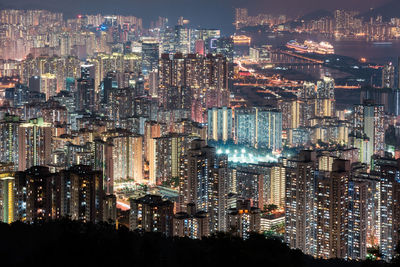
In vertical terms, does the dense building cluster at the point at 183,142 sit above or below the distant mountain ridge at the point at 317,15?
below

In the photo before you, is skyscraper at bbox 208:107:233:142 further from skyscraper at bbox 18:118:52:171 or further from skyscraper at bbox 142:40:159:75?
skyscraper at bbox 142:40:159:75

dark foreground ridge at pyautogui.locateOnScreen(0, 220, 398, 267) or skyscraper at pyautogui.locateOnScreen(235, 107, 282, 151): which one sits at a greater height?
skyscraper at pyautogui.locateOnScreen(235, 107, 282, 151)

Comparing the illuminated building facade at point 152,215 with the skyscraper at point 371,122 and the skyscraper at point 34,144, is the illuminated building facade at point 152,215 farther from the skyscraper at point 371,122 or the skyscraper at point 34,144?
the skyscraper at point 371,122

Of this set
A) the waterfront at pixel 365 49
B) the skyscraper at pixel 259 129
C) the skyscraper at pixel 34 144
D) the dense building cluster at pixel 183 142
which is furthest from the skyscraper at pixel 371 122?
the skyscraper at pixel 34 144

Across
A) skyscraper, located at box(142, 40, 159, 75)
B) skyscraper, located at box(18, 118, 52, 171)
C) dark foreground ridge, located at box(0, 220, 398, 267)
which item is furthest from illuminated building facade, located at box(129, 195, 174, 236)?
skyscraper, located at box(142, 40, 159, 75)

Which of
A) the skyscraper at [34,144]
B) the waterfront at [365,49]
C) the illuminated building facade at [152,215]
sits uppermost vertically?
the waterfront at [365,49]

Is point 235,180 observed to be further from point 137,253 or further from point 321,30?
point 321,30

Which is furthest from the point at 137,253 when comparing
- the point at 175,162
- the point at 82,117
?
the point at 82,117

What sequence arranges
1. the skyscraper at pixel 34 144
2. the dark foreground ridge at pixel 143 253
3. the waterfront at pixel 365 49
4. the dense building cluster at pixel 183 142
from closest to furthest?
the dark foreground ridge at pixel 143 253
the dense building cluster at pixel 183 142
the skyscraper at pixel 34 144
the waterfront at pixel 365 49

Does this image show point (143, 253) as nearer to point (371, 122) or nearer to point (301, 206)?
point (301, 206)

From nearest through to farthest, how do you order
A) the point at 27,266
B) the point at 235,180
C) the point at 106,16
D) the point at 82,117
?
1. the point at 27,266
2. the point at 235,180
3. the point at 82,117
4. the point at 106,16

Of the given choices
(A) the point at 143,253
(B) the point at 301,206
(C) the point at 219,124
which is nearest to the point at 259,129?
(C) the point at 219,124
